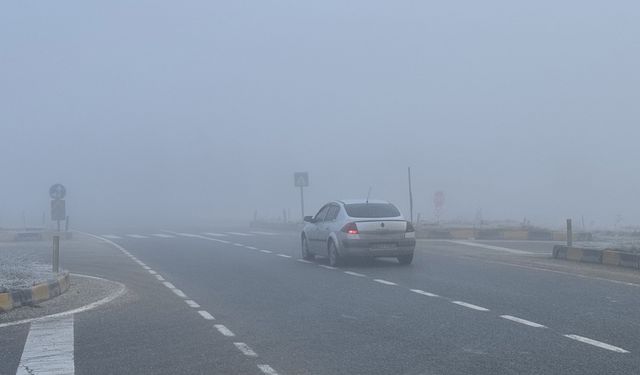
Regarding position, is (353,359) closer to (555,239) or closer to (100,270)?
(100,270)

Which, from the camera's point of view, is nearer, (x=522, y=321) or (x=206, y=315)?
(x=522, y=321)

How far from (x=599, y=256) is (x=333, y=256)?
6.24 metres

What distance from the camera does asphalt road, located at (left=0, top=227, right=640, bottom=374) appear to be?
27.9 feet

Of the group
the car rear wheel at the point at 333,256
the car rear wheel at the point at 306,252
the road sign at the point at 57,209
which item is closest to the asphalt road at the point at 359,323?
the car rear wheel at the point at 333,256

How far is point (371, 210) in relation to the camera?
830 inches

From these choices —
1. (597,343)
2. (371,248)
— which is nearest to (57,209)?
(371,248)

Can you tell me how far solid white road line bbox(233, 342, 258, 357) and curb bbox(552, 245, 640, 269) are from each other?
39.5 ft

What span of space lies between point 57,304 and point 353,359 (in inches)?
267

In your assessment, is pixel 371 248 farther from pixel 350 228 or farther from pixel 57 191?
pixel 57 191

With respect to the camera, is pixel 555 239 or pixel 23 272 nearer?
pixel 23 272

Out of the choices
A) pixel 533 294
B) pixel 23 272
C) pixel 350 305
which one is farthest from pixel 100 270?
pixel 533 294

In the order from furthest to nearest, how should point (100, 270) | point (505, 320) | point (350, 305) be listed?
1. point (100, 270)
2. point (350, 305)
3. point (505, 320)

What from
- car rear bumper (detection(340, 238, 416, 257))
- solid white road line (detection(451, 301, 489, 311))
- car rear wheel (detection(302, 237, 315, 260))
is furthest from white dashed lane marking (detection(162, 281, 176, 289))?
car rear wheel (detection(302, 237, 315, 260))

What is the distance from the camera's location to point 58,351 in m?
9.41
